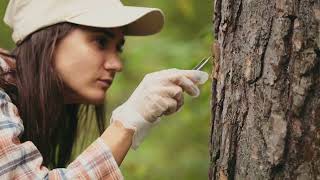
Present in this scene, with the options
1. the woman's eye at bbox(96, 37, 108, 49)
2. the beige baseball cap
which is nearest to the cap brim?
the beige baseball cap

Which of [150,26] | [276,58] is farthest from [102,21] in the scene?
[276,58]

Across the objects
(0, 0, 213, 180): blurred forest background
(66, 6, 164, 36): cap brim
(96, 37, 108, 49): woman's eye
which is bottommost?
(0, 0, 213, 180): blurred forest background

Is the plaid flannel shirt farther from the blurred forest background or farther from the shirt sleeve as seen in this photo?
the blurred forest background

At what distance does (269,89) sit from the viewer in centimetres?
150

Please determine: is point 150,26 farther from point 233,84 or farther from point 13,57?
point 233,84

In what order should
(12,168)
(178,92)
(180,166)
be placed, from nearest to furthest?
1. (12,168)
2. (178,92)
3. (180,166)

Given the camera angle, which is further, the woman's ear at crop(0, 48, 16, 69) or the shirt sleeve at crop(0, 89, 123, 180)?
the woman's ear at crop(0, 48, 16, 69)

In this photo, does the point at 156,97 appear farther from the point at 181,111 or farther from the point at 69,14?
the point at 181,111

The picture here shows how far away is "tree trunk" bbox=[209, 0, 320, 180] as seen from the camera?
1431 mm

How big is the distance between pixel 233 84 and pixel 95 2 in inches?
37.3

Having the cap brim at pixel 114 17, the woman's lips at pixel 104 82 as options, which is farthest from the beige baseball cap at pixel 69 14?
the woman's lips at pixel 104 82

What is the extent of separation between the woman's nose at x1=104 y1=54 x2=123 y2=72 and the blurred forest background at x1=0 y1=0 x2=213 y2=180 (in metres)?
0.76

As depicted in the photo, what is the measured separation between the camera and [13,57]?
7.75 ft

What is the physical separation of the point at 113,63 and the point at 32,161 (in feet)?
2.03
